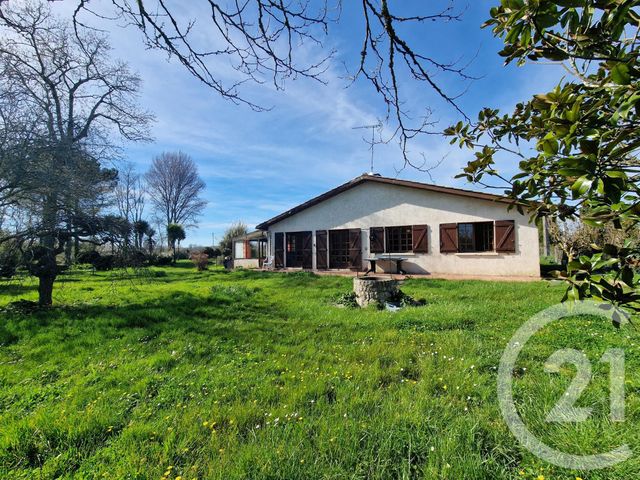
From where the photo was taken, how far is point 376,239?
14.6 m

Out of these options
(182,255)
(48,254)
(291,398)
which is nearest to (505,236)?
(291,398)

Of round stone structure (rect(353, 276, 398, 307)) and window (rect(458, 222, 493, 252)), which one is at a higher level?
window (rect(458, 222, 493, 252))

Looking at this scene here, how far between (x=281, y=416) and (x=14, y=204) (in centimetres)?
766

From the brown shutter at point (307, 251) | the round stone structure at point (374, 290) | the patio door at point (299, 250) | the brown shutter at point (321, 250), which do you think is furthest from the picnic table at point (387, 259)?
the round stone structure at point (374, 290)

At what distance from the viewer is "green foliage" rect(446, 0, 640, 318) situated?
39.7 inches

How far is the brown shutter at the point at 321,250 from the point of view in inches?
631

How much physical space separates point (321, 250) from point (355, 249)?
78.5 inches

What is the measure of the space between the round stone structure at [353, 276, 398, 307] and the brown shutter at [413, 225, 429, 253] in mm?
6465

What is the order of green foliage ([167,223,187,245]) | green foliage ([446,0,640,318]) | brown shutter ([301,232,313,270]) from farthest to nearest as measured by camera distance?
green foliage ([167,223,187,245]) < brown shutter ([301,232,313,270]) < green foliage ([446,0,640,318])

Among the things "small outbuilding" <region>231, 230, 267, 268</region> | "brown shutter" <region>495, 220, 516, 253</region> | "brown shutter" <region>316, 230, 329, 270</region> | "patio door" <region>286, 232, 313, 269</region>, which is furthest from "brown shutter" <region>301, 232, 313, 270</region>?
"brown shutter" <region>495, 220, 516, 253</region>

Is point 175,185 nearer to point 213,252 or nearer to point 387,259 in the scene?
point 213,252

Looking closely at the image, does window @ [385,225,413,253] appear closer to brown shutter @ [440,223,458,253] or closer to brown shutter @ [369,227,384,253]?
brown shutter @ [369,227,384,253]

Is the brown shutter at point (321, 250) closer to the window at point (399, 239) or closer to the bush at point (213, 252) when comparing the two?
the window at point (399, 239)

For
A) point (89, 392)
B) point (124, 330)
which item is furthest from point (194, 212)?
point (89, 392)
